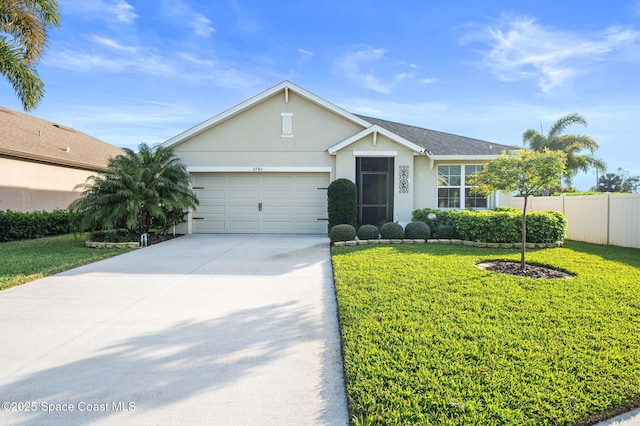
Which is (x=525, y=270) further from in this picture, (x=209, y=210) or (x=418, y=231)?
(x=209, y=210)

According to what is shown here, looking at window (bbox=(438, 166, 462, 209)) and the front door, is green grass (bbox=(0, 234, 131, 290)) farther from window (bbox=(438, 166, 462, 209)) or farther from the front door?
window (bbox=(438, 166, 462, 209))

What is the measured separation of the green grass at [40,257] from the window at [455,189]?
11.7 meters

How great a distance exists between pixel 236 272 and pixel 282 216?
657cm

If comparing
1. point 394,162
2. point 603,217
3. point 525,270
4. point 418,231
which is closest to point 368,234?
point 418,231

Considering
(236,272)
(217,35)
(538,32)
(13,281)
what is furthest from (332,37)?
(13,281)

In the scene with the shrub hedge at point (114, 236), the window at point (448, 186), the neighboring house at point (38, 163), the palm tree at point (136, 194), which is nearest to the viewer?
the palm tree at point (136, 194)

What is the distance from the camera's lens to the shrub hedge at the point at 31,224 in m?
11.7

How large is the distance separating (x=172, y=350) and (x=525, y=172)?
287 inches

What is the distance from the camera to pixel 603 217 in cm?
1119

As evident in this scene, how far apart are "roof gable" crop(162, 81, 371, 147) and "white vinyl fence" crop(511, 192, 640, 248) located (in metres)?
8.13

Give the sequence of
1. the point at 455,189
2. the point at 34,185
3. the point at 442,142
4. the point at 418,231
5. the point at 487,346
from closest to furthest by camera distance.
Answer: the point at 487,346
the point at 418,231
the point at 455,189
the point at 34,185
the point at 442,142

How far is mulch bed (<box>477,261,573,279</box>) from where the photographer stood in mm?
6852

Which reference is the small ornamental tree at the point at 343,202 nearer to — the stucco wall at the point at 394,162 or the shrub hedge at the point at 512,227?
the stucco wall at the point at 394,162

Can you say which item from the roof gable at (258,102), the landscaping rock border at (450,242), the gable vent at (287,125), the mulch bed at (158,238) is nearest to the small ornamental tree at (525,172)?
the landscaping rock border at (450,242)
